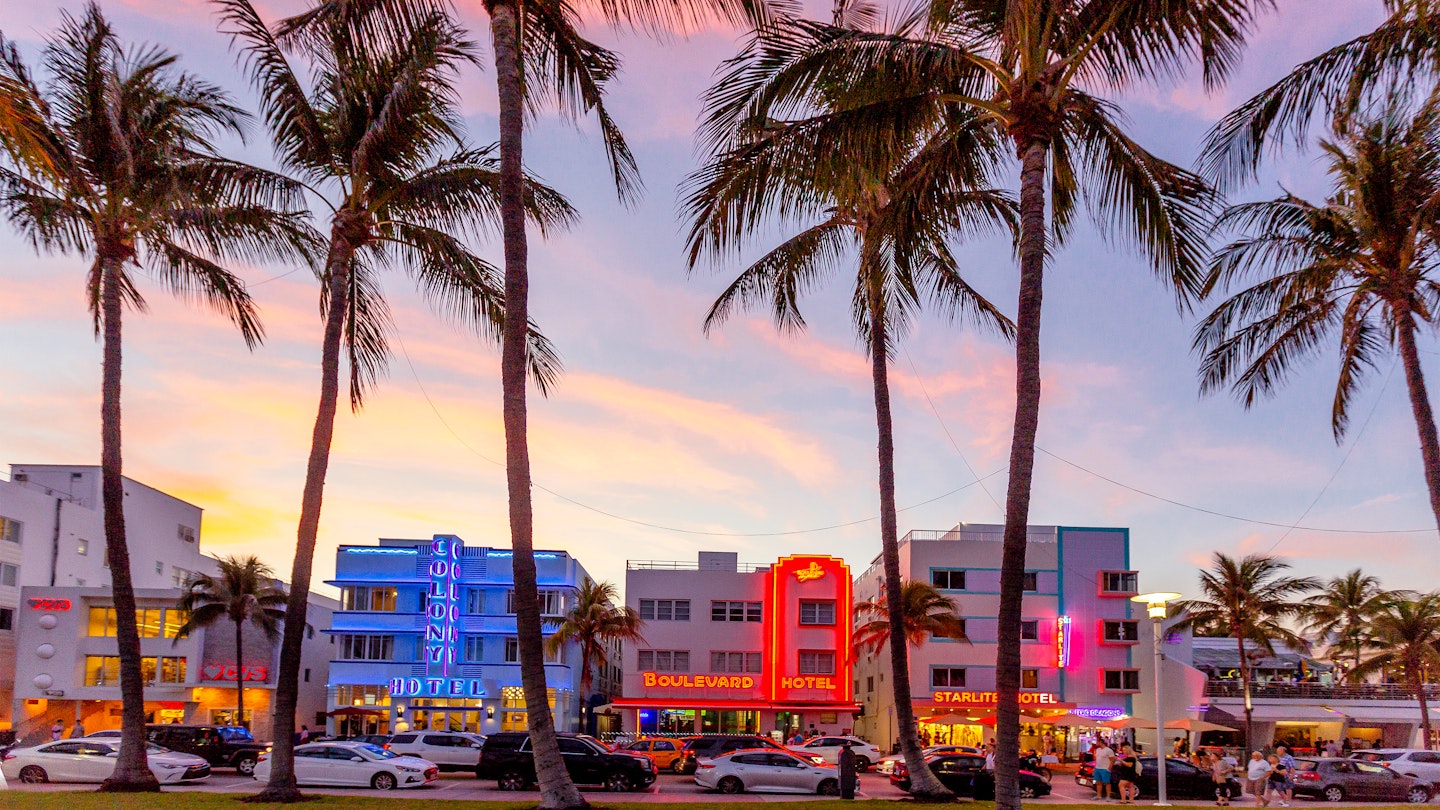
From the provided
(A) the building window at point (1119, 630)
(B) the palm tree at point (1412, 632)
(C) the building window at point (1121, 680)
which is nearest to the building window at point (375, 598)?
(A) the building window at point (1119, 630)

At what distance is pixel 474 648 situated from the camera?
61.7 m

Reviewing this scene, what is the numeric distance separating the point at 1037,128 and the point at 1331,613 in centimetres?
5656

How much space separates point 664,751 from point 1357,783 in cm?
2340

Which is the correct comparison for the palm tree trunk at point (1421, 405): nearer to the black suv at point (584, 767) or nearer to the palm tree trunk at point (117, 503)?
the black suv at point (584, 767)

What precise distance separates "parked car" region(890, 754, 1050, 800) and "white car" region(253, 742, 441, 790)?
1422 centimetres

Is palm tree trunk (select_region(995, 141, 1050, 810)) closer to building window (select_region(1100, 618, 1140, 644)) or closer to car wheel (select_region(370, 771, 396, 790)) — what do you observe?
car wheel (select_region(370, 771, 396, 790))

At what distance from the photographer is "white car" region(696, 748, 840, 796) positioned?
109 ft

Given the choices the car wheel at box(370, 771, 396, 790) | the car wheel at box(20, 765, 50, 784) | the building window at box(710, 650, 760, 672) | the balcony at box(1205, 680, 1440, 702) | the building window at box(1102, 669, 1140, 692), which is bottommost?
the car wheel at box(370, 771, 396, 790)

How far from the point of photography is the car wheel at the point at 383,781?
3200 centimetres

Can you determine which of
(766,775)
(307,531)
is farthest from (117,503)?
(766,775)

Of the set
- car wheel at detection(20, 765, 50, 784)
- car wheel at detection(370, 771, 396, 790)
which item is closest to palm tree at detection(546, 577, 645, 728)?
car wheel at detection(370, 771, 396, 790)

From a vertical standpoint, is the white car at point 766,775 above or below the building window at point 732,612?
below

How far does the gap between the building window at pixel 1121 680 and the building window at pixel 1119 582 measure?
388 cm

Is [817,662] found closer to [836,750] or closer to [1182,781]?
[836,750]
